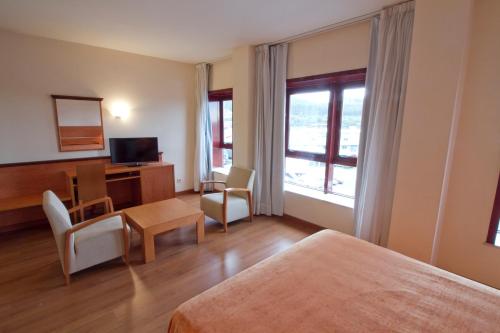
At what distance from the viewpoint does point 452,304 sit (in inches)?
50.3

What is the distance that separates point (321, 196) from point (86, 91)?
12.9ft

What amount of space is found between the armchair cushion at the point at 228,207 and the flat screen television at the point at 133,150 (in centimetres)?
145

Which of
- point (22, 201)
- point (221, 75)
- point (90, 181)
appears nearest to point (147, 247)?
point (90, 181)

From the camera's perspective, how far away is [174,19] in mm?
2758

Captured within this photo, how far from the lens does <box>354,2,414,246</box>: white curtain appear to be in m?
2.38

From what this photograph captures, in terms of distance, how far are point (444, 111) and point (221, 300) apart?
7.16 feet

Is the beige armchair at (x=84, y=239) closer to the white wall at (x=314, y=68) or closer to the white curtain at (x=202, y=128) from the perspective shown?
the white wall at (x=314, y=68)

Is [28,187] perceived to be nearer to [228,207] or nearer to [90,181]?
[90,181]

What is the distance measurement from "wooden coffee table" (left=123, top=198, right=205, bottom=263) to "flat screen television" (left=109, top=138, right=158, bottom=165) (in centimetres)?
133

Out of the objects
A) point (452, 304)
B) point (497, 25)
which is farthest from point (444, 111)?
point (452, 304)

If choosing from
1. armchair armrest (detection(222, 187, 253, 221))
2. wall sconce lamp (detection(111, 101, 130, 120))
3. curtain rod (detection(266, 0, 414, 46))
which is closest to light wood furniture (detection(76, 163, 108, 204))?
wall sconce lamp (detection(111, 101, 130, 120))

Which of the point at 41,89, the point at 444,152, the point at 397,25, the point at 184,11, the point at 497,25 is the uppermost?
the point at 184,11

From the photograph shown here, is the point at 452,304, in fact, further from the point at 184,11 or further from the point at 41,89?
the point at 41,89

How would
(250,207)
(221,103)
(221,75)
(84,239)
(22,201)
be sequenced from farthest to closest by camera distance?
(221,103), (221,75), (250,207), (22,201), (84,239)
